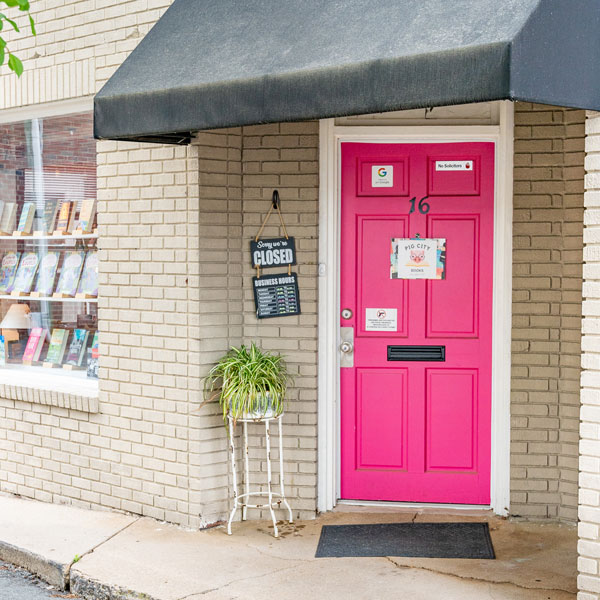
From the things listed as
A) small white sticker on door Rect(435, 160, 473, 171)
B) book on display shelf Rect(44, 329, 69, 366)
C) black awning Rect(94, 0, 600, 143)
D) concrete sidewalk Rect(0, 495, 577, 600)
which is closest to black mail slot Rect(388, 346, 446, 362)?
concrete sidewalk Rect(0, 495, 577, 600)

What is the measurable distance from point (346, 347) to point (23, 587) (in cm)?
245

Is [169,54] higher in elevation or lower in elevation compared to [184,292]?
higher

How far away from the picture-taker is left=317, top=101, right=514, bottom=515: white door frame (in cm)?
568

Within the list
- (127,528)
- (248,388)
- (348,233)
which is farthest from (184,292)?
(127,528)

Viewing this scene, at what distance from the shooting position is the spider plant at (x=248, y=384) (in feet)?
17.8

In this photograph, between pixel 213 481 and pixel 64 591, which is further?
pixel 213 481

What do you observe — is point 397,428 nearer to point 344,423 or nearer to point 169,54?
point 344,423

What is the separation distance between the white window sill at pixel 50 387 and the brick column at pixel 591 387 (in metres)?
3.48

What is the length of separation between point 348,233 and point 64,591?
2.80m

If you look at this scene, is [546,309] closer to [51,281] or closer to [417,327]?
[417,327]

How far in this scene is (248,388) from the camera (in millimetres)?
5395

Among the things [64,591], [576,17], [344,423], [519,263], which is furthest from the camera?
[344,423]

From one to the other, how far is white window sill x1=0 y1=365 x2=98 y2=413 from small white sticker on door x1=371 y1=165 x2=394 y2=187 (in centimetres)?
245

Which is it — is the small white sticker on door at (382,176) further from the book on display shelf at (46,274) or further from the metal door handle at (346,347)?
the book on display shelf at (46,274)
